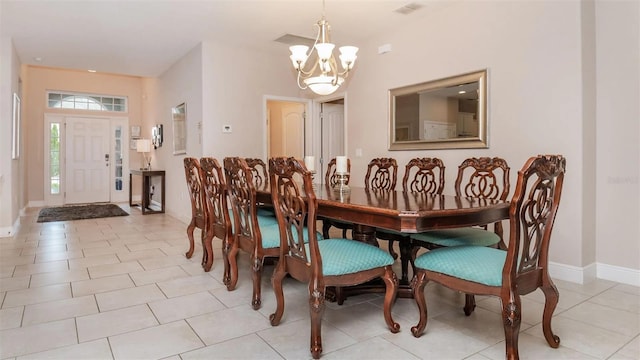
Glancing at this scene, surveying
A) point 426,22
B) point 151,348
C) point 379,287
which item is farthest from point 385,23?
point 151,348

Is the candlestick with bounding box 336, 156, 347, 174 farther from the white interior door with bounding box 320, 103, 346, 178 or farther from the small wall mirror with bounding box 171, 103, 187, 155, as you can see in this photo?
the small wall mirror with bounding box 171, 103, 187, 155

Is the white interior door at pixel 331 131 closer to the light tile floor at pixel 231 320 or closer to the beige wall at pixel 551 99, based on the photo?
the beige wall at pixel 551 99

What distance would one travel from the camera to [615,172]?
10.4 feet

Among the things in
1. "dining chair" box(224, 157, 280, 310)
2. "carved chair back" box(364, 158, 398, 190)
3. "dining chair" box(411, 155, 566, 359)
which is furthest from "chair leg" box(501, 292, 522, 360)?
"carved chair back" box(364, 158, 398, 190)

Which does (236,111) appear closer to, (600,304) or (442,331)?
(442,331)

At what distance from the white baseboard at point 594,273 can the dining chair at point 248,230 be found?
2.40 meters

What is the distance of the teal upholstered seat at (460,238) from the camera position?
254cm

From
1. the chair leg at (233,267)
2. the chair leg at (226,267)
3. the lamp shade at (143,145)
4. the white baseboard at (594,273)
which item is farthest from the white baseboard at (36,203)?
the white baseboard at (594,273)

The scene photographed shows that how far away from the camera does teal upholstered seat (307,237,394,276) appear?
6.56 ft

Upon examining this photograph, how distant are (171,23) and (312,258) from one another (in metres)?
3.78

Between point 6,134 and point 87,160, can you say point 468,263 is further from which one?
point 87,160

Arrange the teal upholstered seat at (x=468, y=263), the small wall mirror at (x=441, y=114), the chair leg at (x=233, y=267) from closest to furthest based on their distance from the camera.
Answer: the teal upholstered seat at (x=468, y=263) → the chair leg at (x=233, y=267) → the small wall mirror at (x=441, y=114)

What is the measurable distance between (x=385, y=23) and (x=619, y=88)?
241 cm

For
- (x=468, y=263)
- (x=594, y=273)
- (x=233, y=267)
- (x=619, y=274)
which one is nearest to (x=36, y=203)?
(x=233, y=267)
